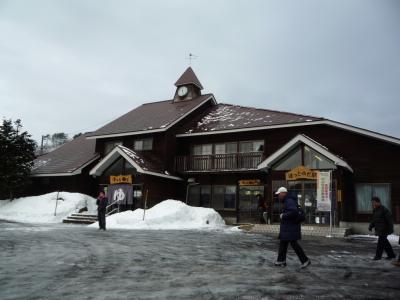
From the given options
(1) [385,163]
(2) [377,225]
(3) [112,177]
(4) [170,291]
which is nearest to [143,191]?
(3) [112,177]

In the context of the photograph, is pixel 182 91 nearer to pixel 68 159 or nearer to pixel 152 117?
pixel 152 117

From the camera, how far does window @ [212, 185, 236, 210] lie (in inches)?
928

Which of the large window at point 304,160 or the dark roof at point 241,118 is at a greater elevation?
the dark roof at point 241,118

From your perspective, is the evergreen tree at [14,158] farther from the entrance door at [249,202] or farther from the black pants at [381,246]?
the black pants at [381,246]

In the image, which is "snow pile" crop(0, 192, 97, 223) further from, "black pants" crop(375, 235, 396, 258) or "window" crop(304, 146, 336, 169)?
"black pants" crop(375, 235, 396, 258)

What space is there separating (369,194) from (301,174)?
11.7 feet

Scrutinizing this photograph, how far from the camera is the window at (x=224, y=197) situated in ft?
77.3

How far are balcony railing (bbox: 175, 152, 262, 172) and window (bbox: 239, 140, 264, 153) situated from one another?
Answer: 0.63 metres

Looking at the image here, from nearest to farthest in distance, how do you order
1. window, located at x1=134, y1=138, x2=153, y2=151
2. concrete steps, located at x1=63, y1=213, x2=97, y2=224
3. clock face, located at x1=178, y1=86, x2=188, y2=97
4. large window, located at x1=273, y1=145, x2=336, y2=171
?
1. large window, located at x1=273, y1=145, x2=336, y2=171
2. concrete steps, located at x1=63, y1=213, x2=97, y2=224
3. window, located at x1=134, y1=138, x2=153, y2=151
4. clock face, located at x1=178, y1=86, x2=188, y2=97

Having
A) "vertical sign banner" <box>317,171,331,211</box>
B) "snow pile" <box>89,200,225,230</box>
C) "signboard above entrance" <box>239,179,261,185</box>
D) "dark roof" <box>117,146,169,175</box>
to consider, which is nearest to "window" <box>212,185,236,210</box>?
"signboard above entrance" <box>239,179,261,185</box>

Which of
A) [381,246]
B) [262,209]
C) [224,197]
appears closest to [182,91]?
[224,197]

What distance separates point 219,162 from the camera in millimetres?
23547

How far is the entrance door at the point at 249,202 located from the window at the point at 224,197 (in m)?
0.75

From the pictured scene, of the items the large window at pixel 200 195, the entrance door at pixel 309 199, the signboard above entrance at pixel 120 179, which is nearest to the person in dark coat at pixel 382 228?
the entrance door at pixel 309 199
